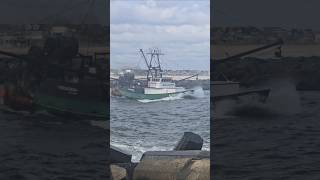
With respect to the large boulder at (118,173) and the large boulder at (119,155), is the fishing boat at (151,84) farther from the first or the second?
the large boulder at (118,173)

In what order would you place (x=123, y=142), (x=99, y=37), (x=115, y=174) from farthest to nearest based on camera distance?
(x=123, y=142), (x=115, y=174), (x=99, y=37)

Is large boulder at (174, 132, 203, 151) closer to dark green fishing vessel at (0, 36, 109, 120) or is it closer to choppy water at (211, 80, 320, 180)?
choppy water at (211, 80, 320, 180)

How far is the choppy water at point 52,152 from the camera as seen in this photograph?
6160mm

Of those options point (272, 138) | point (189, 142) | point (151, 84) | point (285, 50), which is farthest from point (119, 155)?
point (285, 50)

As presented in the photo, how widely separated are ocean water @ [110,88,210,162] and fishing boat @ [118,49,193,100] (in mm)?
99

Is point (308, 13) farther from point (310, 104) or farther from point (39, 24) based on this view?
point (39, 24)

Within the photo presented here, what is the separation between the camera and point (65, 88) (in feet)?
21.0

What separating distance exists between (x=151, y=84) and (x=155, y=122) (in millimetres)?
534

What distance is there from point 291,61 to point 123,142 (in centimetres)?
249

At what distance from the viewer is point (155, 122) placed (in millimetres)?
7496

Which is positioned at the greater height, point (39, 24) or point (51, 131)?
point (39, 24)

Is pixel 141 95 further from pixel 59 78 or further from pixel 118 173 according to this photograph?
pixel 59 78

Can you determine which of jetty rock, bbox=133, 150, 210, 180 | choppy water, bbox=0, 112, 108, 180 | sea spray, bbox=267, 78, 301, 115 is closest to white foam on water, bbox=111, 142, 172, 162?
jetty rock, bbox=133, 150, 210, 180

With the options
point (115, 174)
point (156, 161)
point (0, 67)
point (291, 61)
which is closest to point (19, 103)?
point (0, 67)
